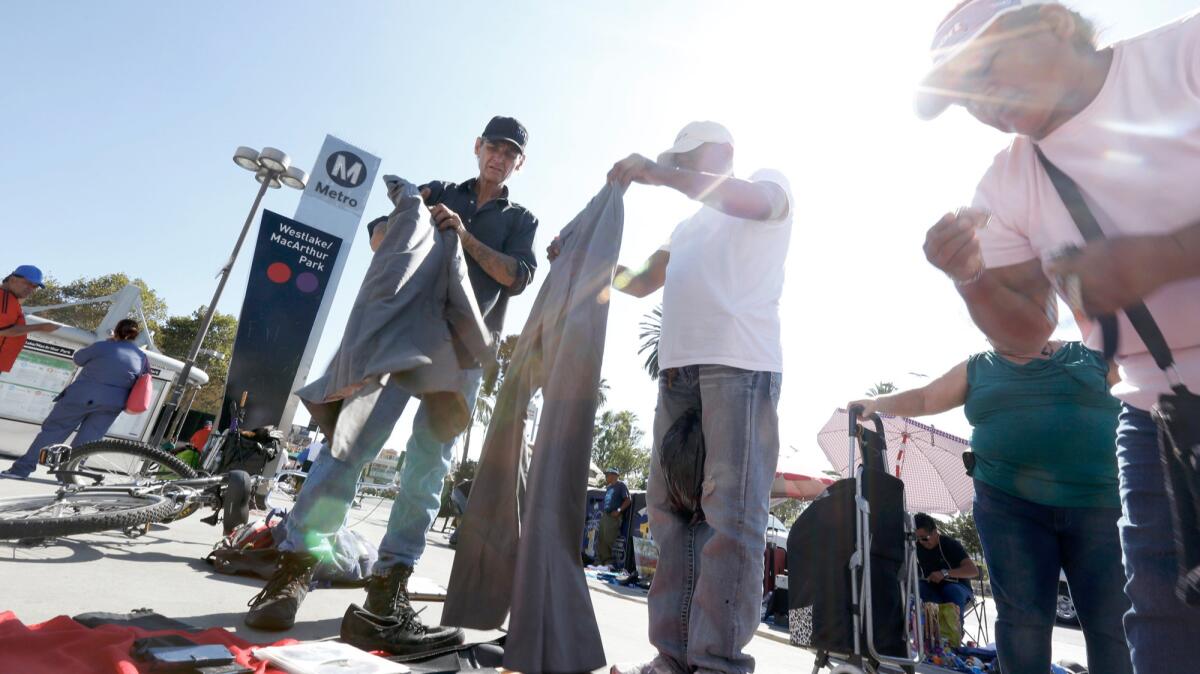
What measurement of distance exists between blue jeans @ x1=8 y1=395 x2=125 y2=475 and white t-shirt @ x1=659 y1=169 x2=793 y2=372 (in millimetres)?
6326

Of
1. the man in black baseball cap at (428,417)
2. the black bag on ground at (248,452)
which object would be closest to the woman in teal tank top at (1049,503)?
the man in black baseball cap at (428,417)

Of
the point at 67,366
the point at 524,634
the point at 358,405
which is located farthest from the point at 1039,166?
the point at 67,366

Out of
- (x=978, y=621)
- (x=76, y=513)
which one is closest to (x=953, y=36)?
(x=76, y=513)

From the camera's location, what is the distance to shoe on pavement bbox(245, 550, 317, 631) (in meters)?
2.04

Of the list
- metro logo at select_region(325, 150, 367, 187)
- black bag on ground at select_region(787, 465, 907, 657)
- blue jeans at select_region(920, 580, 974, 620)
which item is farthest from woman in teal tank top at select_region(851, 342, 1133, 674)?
metro logo at select_region(325, 150, 367, 187)

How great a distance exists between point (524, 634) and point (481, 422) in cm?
3417

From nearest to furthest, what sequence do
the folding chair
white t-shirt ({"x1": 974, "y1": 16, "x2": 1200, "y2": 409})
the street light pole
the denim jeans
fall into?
white t-shirt ({"x1": 974, "y1": 16, "x2": 1200, "y2": 409}) → the denim jeans → the folding chair → the street light pole

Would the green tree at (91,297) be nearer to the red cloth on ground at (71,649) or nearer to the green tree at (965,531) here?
the red cloth on ground at (71,649)

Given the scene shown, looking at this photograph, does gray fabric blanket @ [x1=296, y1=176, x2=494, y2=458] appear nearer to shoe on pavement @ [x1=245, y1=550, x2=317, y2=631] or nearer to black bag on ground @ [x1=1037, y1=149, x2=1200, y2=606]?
shoe on pavement @ [x1=245, y1=550, x2=317, y2=631]

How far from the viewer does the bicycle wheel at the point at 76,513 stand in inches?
96.0

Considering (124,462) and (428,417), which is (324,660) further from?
(124,462)

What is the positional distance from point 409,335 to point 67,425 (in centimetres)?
574

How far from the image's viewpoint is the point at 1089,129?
1116 mm

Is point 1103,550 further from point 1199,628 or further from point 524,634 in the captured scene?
point 524,634
